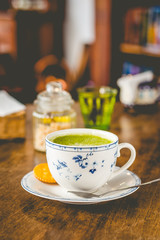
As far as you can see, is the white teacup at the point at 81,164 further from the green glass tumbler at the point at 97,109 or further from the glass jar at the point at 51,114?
the green glass tumbler at the point at 97,109

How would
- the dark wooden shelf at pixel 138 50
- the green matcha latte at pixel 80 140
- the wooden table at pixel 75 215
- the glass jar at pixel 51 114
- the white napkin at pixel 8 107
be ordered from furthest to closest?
the dark wooden shelf at pixel 138 50 → the white napkin at pixel 8 107 → the glass jar at pixel 51 114 → the green matcha latte at pixel 80 140 → the wooden table at pixel 75 215

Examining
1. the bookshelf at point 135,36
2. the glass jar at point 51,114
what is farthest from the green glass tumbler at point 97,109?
the bookshelf at point 135,36

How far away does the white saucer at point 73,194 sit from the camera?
630 millimetres

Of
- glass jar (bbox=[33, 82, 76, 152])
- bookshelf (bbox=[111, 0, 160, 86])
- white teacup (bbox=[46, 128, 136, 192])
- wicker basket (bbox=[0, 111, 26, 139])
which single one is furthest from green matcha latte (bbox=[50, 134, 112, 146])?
bookshelf (bbox=[111, 0, 160, 86])

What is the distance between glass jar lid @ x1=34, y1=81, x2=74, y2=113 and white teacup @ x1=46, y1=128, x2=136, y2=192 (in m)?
0.36


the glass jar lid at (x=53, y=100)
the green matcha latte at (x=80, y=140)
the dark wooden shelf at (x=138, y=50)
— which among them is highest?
the green matcha latte at (x=80, y=140)

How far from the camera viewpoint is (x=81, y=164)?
64 centimetres

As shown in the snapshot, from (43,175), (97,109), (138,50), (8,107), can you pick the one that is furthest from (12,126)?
(138,50)

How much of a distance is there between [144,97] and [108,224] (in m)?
1.07

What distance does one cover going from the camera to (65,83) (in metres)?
4.46

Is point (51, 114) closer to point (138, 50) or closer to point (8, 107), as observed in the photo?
point (8, 107)

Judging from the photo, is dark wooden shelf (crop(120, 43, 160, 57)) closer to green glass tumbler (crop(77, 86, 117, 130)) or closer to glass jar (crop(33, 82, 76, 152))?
green glass tumbler (crop(77, 86, 117, 130))

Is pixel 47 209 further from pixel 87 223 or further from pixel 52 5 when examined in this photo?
pixel 52 5

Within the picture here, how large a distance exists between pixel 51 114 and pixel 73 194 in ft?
1.30
